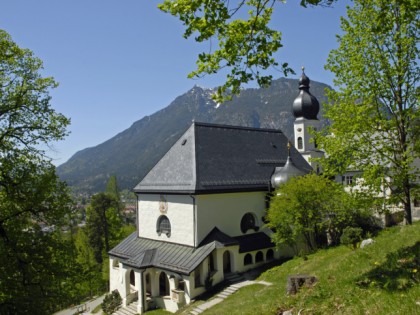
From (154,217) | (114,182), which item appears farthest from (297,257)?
(114,182)

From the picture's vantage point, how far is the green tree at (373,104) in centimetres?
1420

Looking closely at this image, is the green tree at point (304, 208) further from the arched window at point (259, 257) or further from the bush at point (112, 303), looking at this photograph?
the bush at point (112, 303)

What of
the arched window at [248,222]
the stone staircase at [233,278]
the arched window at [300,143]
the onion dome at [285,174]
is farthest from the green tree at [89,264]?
the arched window at [300,143]

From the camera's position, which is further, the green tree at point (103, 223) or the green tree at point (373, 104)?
the green tree at point (103, 223)

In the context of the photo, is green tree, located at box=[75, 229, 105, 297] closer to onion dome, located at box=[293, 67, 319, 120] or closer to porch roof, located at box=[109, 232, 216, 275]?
porch roof, located at box=[109, 232, 216, 275]

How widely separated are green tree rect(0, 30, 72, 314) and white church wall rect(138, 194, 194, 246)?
36.9 feet

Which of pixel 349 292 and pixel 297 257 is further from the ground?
pixel 349 292

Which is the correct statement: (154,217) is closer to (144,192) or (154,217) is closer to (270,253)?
(144,192)

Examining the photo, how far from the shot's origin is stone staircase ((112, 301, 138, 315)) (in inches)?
960

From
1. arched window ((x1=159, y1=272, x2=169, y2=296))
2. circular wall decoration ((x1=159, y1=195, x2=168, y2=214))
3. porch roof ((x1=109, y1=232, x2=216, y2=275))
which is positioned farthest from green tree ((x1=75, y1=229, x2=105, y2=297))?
circular wall decoration ((x1=159, y1=195, x2=168, y2=214))

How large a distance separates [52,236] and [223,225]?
1354 cm

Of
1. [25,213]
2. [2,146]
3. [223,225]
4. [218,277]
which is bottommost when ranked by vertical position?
[218,277]

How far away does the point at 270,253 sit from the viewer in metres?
26.3

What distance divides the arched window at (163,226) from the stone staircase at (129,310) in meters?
5.24
